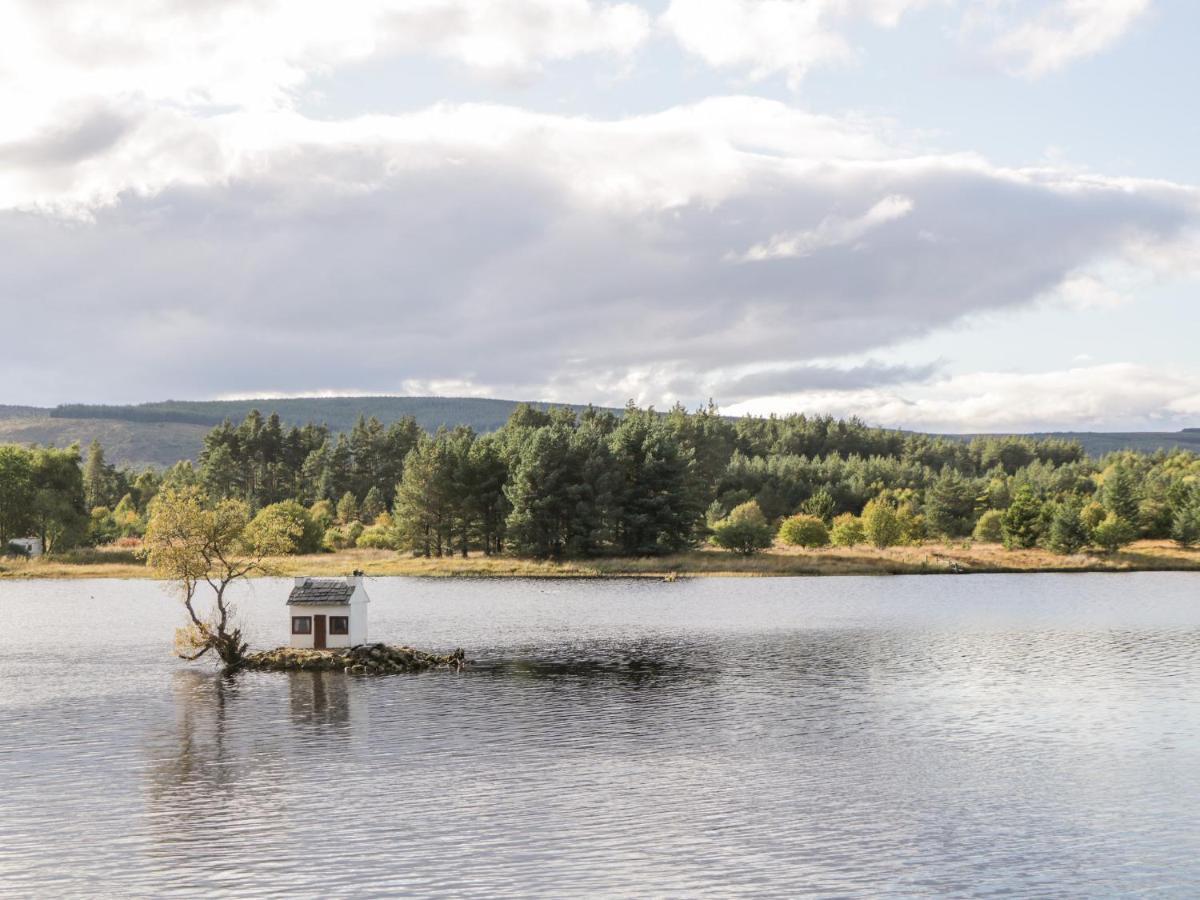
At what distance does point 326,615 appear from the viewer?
7731 cm

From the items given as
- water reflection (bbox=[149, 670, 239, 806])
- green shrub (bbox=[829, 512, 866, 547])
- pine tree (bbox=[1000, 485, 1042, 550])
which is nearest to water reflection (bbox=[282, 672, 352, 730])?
water reflection (bbox=[149, 670, 239, 806])

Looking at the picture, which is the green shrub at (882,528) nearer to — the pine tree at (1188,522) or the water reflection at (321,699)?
the pine tree at (1188,522)

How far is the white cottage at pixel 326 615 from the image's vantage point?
7675 cm

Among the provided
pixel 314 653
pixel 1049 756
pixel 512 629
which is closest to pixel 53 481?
pixel 512 629

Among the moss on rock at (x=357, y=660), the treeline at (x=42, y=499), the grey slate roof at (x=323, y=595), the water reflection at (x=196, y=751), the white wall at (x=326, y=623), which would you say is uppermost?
the treeline at (x=42, y=499)

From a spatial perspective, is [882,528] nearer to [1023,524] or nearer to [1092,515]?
[1023,524]

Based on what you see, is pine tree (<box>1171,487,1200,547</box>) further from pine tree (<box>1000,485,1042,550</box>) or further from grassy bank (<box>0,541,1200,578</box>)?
pine tree (<box>1000,485,1042,550</box>)

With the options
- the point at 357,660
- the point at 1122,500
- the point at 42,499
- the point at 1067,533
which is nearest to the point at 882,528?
the point at 1067,533

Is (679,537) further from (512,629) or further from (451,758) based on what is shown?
(451,758)

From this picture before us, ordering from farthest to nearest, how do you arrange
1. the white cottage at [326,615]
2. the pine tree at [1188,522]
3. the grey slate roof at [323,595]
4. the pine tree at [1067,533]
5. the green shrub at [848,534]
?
the green shrub at [848,534], the pine tree at [1188,522], the pine tree at [1067,533], the white cottage at [326,615], the grey slate roof at [323,595]

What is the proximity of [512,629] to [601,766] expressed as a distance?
5181cm

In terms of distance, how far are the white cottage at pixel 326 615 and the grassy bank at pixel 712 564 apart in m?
78.5

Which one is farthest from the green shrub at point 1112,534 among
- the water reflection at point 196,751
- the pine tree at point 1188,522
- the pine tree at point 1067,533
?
the water reflection at point 196,751

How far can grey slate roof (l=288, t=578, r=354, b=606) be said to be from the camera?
7644 cm
